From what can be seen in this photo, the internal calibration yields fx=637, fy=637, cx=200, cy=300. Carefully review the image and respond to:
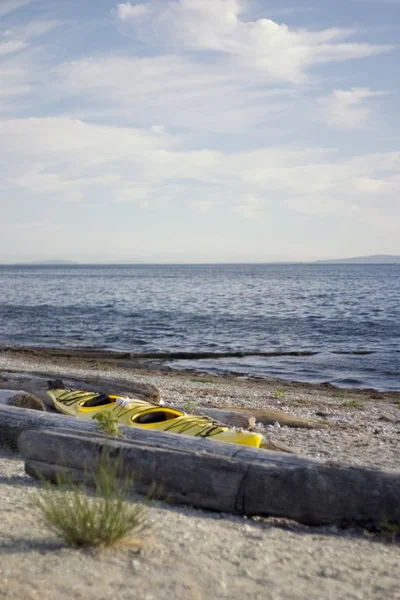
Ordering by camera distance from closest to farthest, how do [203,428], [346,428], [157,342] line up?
[203,428]
[346,428]
[157,342]

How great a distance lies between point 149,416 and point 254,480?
3.69m

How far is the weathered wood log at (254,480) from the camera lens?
6.03 metres

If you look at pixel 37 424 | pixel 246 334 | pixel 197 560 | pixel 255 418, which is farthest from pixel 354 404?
pixel 246 334

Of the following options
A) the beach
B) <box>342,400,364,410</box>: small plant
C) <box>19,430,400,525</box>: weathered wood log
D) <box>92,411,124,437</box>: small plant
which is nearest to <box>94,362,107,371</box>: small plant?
<box>342,400,364,410</box>: small plant

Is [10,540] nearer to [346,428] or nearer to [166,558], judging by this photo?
[166,558]

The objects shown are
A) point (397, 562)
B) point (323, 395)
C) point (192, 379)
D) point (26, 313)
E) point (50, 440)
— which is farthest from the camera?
point (26, 313)

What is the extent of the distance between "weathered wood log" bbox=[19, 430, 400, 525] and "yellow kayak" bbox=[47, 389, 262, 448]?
188 centimetres

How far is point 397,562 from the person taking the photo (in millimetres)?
5246

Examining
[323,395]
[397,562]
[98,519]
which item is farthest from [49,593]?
[323,395]

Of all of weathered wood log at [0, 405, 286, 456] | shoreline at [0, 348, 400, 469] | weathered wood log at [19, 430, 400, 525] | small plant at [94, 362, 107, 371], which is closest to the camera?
weathered wood log at [19, 430, 400, 525]

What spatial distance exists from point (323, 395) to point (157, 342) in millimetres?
14427

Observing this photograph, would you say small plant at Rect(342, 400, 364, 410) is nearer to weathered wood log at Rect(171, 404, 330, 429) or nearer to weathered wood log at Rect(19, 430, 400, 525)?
weathered wood log at Rect(171, 404, 330, 429)

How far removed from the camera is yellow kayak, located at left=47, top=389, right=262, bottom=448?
8688 mm

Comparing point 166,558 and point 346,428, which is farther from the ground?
point 166,558
